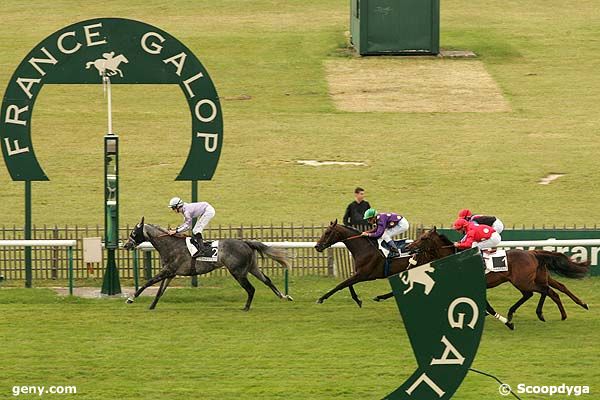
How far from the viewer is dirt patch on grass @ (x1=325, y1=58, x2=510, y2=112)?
43562 mm

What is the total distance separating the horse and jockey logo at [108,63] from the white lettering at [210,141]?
1803 millimetres

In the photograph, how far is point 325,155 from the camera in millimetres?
38719

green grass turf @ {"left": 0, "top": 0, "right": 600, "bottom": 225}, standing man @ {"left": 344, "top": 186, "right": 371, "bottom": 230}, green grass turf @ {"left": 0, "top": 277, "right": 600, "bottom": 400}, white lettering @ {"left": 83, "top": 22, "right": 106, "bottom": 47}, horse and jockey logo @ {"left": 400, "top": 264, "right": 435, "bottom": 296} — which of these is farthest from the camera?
green grass turf @ {"left": 0, "top": 0, "right": 600, "bottom": 225}

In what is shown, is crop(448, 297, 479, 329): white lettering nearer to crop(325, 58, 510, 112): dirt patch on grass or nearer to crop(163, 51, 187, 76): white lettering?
A: crop(163, 51, 187, 76): white lettering

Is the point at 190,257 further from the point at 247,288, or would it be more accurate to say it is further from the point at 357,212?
the point at 357,212

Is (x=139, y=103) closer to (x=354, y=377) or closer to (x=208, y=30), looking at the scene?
(x=208, y=30)

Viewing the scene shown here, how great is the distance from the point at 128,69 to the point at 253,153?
1360 cm

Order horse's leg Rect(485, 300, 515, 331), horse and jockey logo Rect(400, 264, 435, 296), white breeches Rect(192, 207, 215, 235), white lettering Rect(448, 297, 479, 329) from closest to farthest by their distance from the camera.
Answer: horse and jockey logo Rect(400, 264, 435, 296) < white lettering Rect(448, 297, 479, 329) < horse's leg Rect(485, 300, 515, 331) < white breeches Rect(192, 207, 215, 235)

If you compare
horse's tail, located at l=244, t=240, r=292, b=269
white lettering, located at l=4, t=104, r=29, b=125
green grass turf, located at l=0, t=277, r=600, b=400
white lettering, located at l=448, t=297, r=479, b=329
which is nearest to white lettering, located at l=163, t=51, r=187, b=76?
white lettering, located at l=4, t=104, r=29, b=125

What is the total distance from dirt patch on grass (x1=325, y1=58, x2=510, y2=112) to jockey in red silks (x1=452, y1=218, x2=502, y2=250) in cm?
2039

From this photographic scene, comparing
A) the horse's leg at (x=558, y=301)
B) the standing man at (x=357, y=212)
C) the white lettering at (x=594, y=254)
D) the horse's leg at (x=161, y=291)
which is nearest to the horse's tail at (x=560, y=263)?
the horse's leg at (x=558, y=301)

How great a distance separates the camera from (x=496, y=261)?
2291 centimetres

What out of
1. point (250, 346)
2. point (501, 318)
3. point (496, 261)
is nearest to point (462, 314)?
point (250, 346)

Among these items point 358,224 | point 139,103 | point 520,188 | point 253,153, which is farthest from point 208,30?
point 358,224
